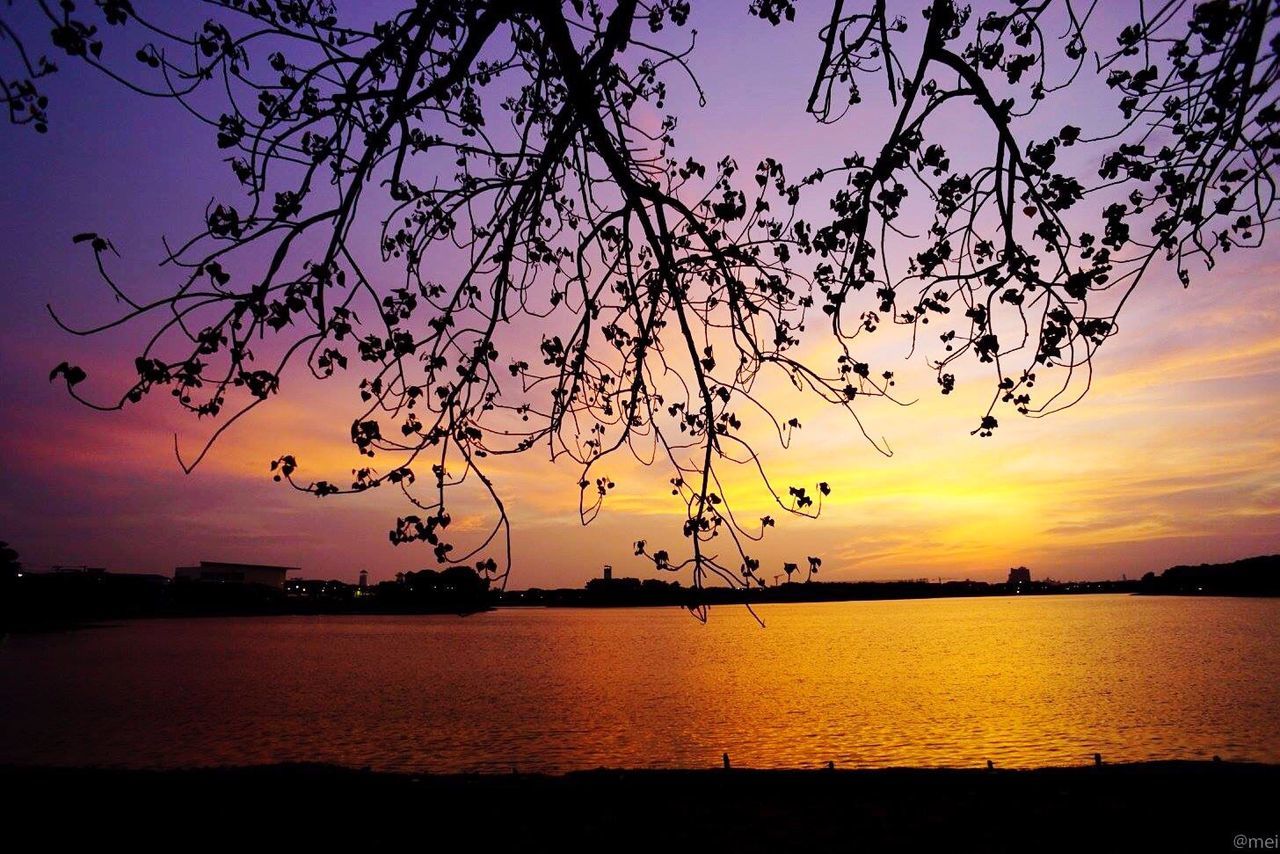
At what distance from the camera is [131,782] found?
991 centimetres

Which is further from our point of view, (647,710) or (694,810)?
(647,710)

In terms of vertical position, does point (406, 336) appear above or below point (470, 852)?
above

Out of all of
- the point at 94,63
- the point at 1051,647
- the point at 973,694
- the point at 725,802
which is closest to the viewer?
the point at 94,63

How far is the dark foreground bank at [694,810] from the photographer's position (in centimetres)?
727

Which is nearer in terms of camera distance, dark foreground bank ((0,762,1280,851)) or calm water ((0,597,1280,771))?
dark foreground bank ((0,762,1280,851))

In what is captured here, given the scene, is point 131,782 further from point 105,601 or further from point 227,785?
point 105,601

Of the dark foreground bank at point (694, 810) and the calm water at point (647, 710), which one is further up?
the dark foreground bank at point (694, 810)

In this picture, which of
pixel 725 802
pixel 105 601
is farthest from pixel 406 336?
pixel 105 601

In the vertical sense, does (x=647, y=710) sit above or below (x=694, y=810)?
below

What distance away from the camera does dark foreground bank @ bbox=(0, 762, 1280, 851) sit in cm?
727

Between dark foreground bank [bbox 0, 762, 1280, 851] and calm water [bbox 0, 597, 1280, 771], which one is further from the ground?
dark foreground bank [bbox 0, 762, 1280, 851]

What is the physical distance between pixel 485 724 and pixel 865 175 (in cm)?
2858

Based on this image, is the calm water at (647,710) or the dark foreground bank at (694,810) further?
the calm water at (647,710)

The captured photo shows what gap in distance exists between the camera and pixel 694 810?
8242 mm
